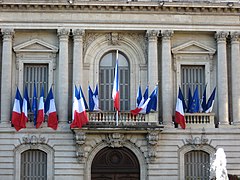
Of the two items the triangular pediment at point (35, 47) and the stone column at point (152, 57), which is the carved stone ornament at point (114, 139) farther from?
the triangular pediment at point (35, 47)

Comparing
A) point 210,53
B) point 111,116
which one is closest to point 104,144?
point 111,116

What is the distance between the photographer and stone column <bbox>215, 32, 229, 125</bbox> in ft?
112

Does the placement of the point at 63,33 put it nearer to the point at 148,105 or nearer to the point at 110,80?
the point at 110,80

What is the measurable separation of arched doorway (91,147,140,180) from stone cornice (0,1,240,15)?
26.5 feet

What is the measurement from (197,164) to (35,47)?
1148cm

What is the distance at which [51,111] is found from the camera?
33.1 m

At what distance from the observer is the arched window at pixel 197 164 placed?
3403cm

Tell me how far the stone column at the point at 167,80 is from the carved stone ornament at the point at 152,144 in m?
1.29

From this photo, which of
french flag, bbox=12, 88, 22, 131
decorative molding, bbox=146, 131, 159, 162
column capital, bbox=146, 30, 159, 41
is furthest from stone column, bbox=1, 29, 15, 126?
decorative molding, bbox=146, 131, 159, 162

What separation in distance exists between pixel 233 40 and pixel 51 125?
38.1 ft

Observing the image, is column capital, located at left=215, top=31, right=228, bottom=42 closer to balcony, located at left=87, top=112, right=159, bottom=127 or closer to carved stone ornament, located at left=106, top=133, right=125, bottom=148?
balcony, located at left=87, top=112, right=159, bottom=127

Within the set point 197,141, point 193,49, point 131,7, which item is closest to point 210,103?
point 197,141

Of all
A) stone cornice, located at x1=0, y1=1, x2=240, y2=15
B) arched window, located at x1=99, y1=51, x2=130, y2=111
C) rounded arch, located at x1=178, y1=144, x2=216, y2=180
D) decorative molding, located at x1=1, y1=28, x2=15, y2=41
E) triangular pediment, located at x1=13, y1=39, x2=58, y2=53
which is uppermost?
stone cornice, located at x1=0, y1=1, x2=240, y2=15

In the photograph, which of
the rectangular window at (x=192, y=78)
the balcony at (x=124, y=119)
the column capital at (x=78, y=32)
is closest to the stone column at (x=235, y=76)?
the rectangular window at (x=192, y=78)
